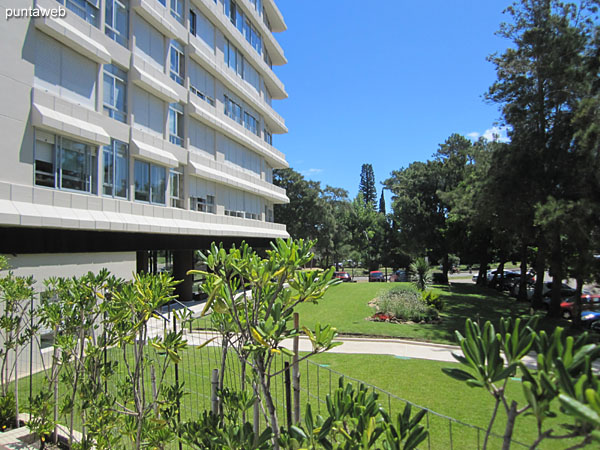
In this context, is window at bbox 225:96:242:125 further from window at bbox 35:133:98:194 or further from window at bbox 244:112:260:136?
window at bbox 35:133:98:194

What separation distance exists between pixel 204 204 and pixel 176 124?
5162mm

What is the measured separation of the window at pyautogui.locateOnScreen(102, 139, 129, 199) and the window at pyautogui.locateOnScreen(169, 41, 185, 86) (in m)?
6.36

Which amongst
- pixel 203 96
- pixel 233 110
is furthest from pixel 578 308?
pixel 233 110

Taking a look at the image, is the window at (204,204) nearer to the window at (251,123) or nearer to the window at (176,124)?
the window at (176,124)

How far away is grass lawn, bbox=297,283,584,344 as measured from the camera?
1477 centimetres

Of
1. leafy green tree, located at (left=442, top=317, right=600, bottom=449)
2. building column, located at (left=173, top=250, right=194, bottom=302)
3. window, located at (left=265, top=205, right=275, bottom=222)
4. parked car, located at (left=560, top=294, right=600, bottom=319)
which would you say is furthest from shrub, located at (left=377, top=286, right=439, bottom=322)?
window, located at (left=265, top=205, right=275, bottom=222)

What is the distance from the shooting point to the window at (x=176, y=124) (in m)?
20.2

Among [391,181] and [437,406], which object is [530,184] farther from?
[391,181]

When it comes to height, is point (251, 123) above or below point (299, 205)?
above

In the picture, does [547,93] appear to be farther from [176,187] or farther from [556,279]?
[176,187]

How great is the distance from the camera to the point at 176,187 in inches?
814

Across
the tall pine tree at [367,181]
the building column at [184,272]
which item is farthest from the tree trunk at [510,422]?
the tall pine tree at [367,181]

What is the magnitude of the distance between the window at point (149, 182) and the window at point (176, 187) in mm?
879

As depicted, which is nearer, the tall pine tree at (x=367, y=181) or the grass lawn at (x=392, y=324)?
the grass lawn at (x=392, y=324)
